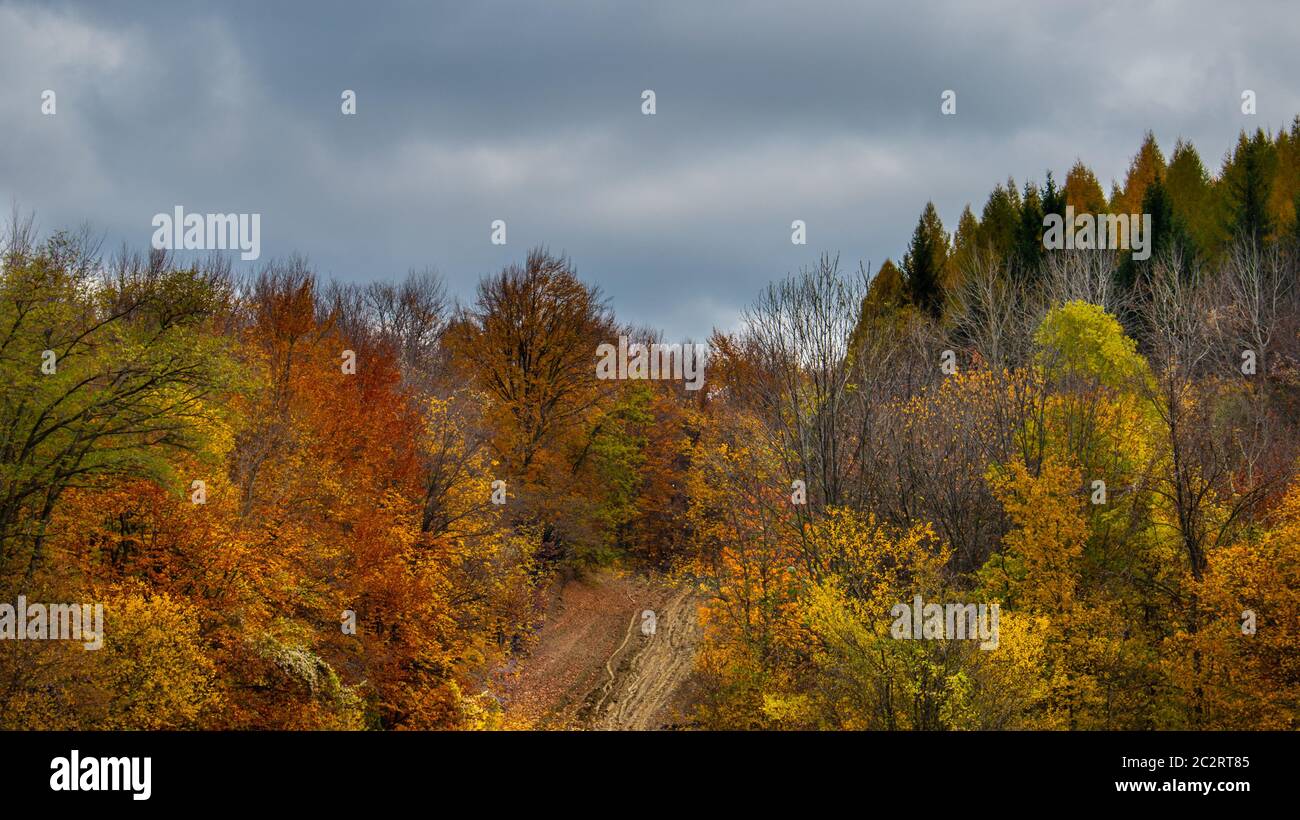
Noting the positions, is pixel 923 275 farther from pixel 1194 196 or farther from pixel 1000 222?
pixel 1194 196

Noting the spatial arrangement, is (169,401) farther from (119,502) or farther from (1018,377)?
(1018,377)

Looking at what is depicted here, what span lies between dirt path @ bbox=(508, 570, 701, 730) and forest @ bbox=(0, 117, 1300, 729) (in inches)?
61.2

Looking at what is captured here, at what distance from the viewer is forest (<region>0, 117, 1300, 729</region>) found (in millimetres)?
25938

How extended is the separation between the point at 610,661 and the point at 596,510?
34.3ft

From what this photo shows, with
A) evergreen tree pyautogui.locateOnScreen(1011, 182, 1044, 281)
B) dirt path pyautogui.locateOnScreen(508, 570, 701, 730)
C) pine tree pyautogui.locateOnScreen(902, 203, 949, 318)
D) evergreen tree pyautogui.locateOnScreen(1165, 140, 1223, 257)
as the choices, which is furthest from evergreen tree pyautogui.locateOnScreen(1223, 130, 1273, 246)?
dirt path pyautogui.locateOnScreen(508, 570, 701, 730)

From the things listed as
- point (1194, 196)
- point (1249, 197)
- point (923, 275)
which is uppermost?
point (1194, 196)

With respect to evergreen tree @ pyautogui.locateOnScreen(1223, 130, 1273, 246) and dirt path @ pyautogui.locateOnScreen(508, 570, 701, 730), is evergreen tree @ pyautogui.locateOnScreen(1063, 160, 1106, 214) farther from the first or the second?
dirt path @ pyautogui.locateOnScreen(508, 570, 701, 730)

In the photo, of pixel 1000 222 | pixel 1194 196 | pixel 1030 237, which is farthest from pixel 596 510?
pixel 1194 196

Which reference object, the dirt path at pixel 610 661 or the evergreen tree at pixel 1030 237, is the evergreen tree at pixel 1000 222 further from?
the dirt path at pixel 610 661

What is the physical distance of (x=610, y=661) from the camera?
4481 centimetres

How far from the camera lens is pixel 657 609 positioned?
52.9 meters

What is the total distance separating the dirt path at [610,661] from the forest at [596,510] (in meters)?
1.56

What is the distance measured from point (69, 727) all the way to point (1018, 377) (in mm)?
34171
